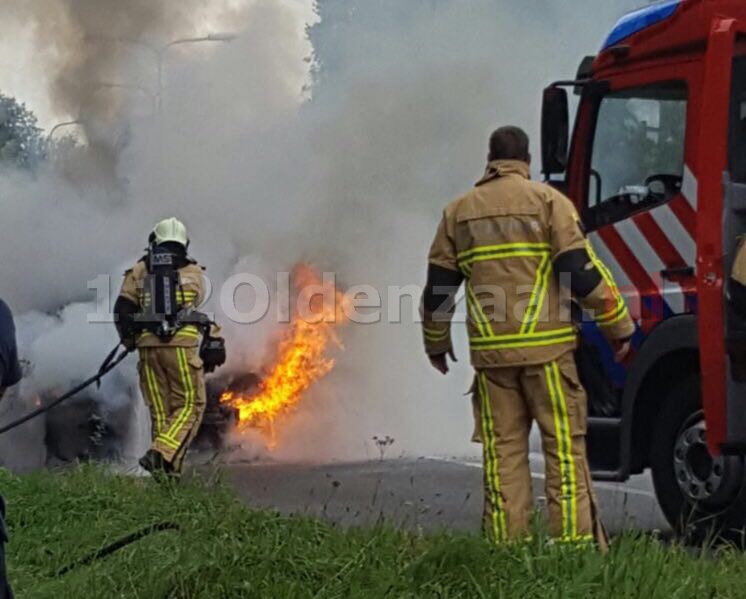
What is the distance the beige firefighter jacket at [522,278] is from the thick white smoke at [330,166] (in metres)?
6.83

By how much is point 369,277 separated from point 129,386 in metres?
2.94

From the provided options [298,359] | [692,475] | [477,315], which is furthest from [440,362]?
[298,359]

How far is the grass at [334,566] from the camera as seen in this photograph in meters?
4.97

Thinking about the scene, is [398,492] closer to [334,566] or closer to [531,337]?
[531,337]

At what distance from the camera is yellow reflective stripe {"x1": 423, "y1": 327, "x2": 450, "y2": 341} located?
6477mm

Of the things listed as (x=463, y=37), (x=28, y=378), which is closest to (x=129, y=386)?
(x=28, y=378)

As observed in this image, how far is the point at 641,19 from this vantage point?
8242 millimetres

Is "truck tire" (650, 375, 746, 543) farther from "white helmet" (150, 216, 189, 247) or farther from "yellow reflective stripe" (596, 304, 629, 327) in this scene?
"white helmet" (150, 216, 189, 247)

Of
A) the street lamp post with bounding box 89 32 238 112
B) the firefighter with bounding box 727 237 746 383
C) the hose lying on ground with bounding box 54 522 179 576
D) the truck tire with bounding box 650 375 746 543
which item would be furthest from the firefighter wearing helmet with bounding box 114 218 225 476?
the street lamp post with bounding box 89 32 238 112

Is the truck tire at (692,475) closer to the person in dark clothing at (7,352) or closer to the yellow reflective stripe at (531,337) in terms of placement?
the yellow reflective stripe at (531,337)

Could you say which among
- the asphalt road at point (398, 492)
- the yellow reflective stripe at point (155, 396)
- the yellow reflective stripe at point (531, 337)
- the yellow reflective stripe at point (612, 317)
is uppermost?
the yellow reflective stripe at point (612, 317)

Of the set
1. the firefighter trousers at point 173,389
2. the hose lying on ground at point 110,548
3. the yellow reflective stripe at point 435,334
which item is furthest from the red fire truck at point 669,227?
the firefighter trousers at point 173,389

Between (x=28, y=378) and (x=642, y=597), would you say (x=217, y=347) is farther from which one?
(x=642, y=597)

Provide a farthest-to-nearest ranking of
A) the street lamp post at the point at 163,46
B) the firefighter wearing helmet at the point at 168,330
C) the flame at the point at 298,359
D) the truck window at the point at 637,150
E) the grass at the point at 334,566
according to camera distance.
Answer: the street lamp post at the point at 163,46 → the flame at the point at 298,359 → the firefighter wearing helmet at the point at 168,330 → the truck window at the point at 637,150 → the grass at the point at 334,566
